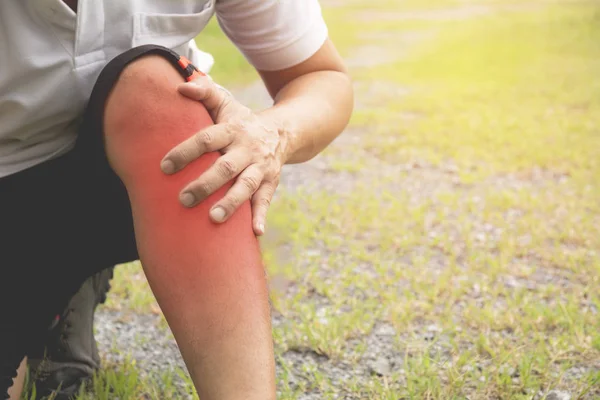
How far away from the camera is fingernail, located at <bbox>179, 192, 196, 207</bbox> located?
100 centimetres

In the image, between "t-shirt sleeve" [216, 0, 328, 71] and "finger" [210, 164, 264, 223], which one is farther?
"t-shirt sleeve" [216, 0, 328, 71]

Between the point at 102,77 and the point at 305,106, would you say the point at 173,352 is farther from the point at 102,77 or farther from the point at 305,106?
the point at 102,77

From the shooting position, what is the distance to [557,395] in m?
1.63

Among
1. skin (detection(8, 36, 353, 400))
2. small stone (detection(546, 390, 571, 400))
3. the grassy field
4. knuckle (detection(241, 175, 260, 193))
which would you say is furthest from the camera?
the grassy field

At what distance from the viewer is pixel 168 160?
3.32ft

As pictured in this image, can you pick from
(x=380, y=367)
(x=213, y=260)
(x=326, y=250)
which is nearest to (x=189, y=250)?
(x=213, y=260)

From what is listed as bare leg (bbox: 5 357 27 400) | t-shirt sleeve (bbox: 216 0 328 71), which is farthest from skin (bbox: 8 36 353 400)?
bare leg (bbox: 5 357 27 400)

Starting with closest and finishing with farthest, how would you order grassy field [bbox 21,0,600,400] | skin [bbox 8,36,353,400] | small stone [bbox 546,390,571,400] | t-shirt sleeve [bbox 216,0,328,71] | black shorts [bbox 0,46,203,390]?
skin [bbox 8,36,353,400] < black shorts [bbox 0,46,203,390] < t-shirt sleeve [bbox 216,0,328,71] < small stone [bbox 546,390,571,400] < grassy field [bbox 21,0,600,400]

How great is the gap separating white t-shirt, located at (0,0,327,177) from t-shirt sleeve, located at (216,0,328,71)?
104mm

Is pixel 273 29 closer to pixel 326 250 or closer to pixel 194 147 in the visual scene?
pixel 194 147

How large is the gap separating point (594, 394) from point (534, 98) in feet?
15.6

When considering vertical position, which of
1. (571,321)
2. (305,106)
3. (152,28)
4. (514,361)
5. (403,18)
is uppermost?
(152,28)

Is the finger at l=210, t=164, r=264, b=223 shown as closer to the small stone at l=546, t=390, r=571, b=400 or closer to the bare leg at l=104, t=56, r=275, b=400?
the bare leg at l=104, t=56, r=275, b=400

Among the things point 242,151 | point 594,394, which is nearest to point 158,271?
point 242,151
